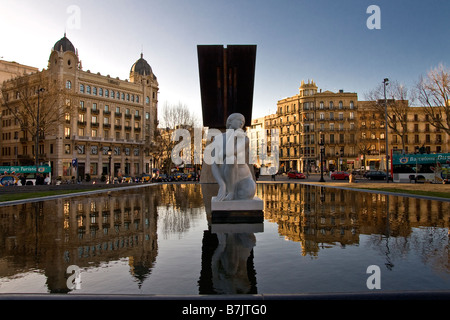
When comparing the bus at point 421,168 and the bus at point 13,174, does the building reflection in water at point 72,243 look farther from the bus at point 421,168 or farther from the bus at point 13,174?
the bus at point 421,168

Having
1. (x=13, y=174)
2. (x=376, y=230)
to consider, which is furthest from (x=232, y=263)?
(x=13, y=174)

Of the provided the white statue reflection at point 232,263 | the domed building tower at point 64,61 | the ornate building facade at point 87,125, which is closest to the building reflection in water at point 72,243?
the white statue reflection at point 232,263

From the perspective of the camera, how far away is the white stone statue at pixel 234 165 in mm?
7855

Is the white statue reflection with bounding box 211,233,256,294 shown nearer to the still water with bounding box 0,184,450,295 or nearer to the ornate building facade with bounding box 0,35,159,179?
the still water with bounding box 0,184,450,295

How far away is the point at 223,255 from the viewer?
16.3 ft

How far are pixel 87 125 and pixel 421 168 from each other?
175 feet

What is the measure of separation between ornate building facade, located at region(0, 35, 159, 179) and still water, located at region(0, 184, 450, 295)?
4130cm

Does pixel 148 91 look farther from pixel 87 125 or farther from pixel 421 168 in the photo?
pixel 421 168

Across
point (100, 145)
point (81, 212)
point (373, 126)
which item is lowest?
point (81, 212)
